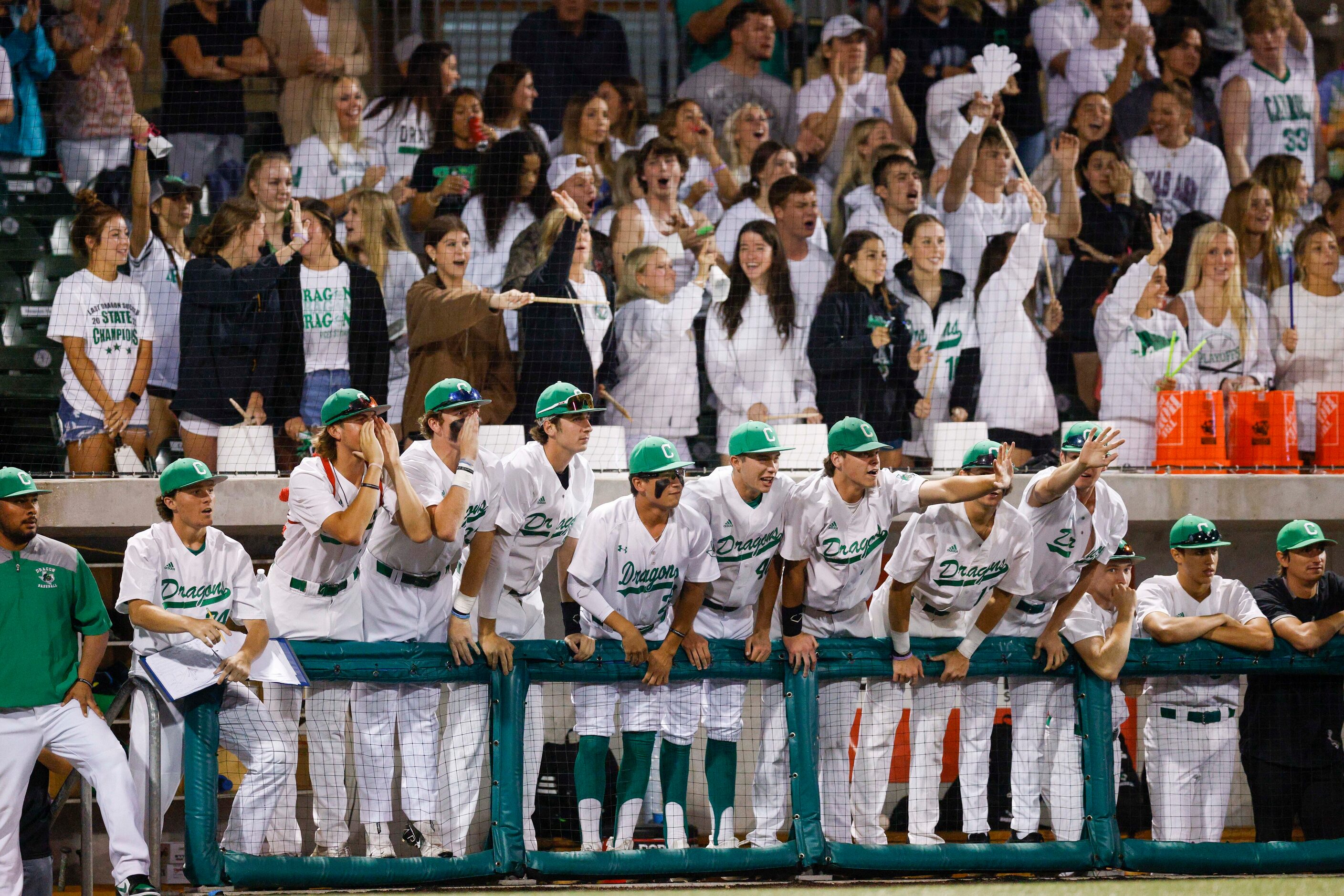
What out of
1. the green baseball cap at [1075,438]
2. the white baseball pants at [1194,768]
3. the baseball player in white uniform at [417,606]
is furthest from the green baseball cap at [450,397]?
the white baseball pants at [1194,768]

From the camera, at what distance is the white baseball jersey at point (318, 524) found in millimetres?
4504

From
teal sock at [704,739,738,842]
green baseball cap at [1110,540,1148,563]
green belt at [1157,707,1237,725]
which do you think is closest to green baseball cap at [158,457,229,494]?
teal sock at [704,739,738,842]

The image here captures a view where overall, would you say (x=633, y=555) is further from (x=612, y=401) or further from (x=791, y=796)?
(x=612, y=401)

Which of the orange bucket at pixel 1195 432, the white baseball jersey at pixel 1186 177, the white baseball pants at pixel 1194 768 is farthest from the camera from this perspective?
the white baseball jersey at pixel 1186 177

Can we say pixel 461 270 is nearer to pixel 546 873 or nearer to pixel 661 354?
pixel 661 354

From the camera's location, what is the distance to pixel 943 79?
28.5 ft

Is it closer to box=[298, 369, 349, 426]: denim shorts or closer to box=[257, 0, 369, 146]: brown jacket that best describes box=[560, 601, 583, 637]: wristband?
box=[298, 369, 349, 426]: denim shorts

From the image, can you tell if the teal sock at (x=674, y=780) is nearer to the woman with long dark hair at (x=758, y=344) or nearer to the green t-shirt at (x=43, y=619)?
the green t-shirt at (x=43, y=619)

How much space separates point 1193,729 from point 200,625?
11.9 feet

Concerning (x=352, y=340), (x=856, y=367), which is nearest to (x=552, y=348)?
(x=352, y=340)

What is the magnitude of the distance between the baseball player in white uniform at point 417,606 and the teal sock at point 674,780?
30.0 inches

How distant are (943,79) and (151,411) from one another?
5359 millimetres

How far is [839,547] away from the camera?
481 centimetres

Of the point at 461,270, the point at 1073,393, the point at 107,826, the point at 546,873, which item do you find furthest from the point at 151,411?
the point at 1073,393
